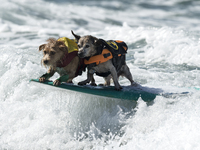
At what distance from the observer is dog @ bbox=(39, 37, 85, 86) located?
3623 millimetres

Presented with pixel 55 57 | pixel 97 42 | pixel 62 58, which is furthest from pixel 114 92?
pixel 55 57

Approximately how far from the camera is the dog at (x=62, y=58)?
3623mm

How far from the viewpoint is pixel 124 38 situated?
12508 millimetres

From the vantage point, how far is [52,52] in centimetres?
362

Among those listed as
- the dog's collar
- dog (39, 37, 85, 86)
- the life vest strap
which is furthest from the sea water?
the life vest strap

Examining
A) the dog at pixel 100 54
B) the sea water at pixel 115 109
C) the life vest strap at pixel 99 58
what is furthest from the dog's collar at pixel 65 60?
the sea water at pixel 115 109

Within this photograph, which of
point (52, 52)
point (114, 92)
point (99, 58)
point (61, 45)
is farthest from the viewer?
point (114, 92)

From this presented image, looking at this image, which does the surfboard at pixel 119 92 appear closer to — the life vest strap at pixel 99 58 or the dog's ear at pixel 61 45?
the life vest strap at pixel 99 58

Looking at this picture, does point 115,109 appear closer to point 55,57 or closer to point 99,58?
point 99,58

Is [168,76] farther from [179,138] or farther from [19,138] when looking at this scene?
[19,138]

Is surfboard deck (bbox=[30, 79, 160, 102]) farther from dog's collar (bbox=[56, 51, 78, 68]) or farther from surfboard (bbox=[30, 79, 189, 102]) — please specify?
dog's collar (bbox=[56, 51, 78, 68])

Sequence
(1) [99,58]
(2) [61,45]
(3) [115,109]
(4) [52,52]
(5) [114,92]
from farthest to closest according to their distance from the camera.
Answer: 1. (3) [115,109]
2. (5) [114,92]
3. (1) [99,58]
4. (2) [61,45]
5. (4) [52,52]

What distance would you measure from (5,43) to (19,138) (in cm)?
964

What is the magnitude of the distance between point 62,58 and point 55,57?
149 millimetres
